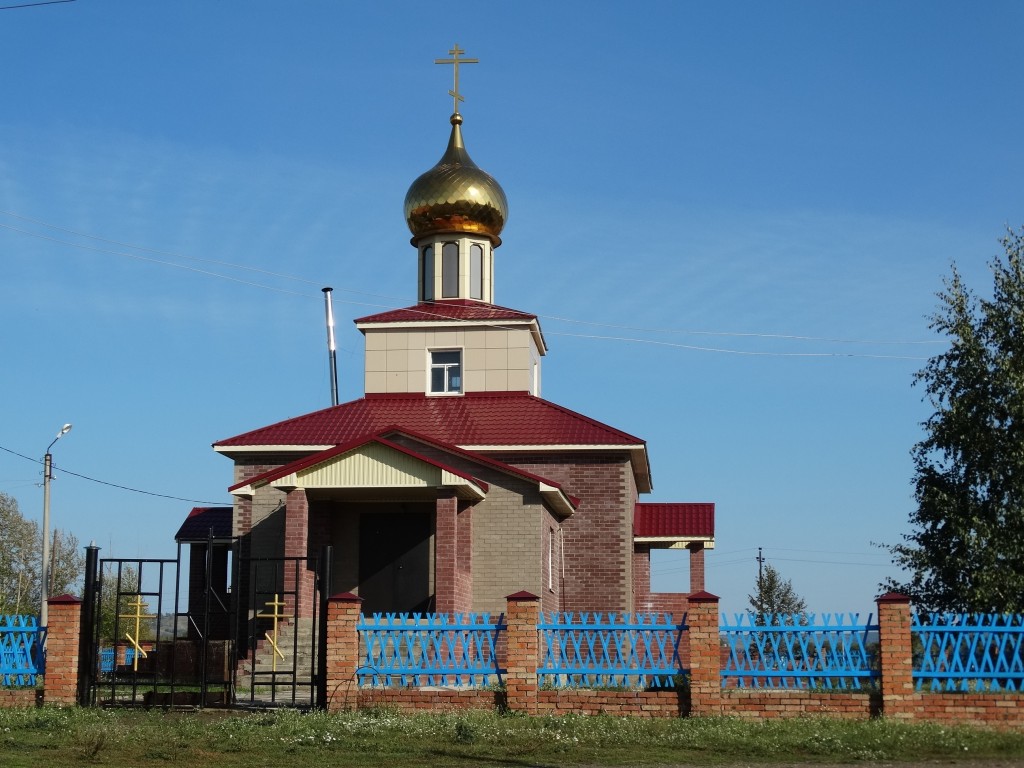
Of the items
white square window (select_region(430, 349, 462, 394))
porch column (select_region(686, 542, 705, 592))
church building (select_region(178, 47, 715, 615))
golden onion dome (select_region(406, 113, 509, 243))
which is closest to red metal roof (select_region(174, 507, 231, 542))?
church building (select_region(178, 47, 715, 615))

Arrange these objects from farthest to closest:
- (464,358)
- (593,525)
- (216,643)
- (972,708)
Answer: (464,358) < (593,525) < (216,643) < (972,708)

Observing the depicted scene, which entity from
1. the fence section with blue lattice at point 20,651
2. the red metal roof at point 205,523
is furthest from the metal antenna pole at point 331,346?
the fence section with blue lattice at point 20,651

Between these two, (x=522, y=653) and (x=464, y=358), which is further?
(x=464, y=358)

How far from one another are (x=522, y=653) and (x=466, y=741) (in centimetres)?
204

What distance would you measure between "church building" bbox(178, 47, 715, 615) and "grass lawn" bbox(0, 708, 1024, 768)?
4842mm

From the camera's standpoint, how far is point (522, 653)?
14.9 meters

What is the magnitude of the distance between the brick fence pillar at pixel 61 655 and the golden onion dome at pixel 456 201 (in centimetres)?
1429

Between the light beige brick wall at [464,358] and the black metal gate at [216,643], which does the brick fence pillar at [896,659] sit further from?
the light beige brick wall at [464,358]

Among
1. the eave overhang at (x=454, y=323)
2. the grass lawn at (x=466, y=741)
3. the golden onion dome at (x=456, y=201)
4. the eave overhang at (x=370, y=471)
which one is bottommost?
the grass lawn at (x=466, y=741)

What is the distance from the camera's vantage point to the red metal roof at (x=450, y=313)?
88.3ft

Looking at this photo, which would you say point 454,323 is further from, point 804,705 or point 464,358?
point 804,705

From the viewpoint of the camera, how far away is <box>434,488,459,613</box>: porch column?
20438 millimetres

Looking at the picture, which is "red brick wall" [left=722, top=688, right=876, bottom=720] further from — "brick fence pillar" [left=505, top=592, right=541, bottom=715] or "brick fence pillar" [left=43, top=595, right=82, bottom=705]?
"brick fence pillar" [left=43, top=595, right=82, bottom=705]

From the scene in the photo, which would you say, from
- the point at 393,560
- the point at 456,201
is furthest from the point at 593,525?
the point at 456,201
